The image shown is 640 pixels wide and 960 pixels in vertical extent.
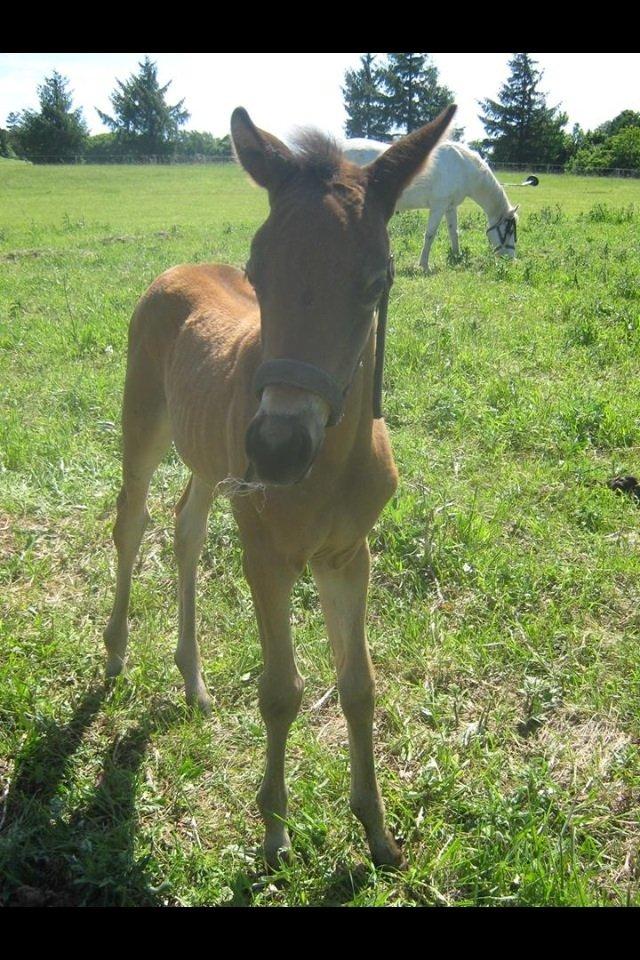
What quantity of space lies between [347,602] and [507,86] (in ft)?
144

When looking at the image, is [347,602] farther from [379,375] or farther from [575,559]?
[575,559]

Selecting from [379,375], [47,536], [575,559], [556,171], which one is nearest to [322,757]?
[379,375]

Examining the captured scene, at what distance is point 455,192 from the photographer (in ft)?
43.1

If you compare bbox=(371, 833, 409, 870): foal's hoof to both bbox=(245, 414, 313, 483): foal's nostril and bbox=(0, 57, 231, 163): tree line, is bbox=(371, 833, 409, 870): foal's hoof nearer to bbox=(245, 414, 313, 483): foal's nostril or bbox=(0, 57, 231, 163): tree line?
bbox=(245, 414, 313, 483): foal's nostril

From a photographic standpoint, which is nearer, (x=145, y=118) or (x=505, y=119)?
(x=505, y=119)

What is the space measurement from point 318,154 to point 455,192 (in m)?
12.1

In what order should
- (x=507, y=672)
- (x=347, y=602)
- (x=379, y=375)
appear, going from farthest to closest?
(x=507, y=672)
(x=347, y=602)
(x=379, y=375)

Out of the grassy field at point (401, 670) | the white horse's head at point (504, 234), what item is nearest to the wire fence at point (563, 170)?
the white horse's head at point (504, 234)

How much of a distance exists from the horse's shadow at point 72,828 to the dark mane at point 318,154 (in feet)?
7.40

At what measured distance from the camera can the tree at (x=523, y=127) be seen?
38.9 metres

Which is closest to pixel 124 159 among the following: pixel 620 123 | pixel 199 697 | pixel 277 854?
pixel 620 123

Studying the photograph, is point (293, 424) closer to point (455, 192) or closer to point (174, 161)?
point (455, 192)

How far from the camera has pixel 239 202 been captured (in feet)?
84.2
